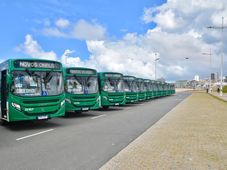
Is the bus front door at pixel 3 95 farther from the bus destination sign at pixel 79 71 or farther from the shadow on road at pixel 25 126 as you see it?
the bus destination sign at pixel 79 71

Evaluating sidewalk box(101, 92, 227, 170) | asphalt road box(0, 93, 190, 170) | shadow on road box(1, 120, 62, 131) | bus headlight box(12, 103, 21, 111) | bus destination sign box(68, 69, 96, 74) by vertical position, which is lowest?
asphalt road box(0, 93, 190, 170)

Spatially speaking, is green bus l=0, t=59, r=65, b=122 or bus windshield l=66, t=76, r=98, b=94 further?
bus windshield l=66, t=76, r=98, b=94

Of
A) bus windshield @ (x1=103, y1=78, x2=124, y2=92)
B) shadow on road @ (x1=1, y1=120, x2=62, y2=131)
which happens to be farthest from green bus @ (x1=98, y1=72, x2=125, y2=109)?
shadow on road @ (x1=1, y1=120, x2=62, y2=131)

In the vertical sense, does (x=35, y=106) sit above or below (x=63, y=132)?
above

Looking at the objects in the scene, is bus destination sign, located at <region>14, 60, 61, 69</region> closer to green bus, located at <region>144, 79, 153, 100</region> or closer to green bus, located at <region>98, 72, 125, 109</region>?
green bus, located at <region>98, 72, 125, 109</region>

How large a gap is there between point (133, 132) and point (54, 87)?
13.2 ft

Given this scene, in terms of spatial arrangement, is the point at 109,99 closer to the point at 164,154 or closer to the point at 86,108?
the point at 86,108

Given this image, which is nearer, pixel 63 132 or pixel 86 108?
pixel 63 132

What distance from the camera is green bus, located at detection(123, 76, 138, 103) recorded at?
29.5 m

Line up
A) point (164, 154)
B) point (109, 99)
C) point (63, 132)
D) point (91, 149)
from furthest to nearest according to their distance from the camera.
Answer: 1. point (109, 99)
2. point (63, 132)
3. point (91, 149)
4. point (164, 154)

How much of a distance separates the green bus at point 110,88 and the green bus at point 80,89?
161 inches

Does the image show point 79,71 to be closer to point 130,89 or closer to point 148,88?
point 130,89

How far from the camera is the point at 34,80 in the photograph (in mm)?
13203

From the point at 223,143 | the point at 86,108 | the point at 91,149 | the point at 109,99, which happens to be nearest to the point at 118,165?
the point at 91,149
